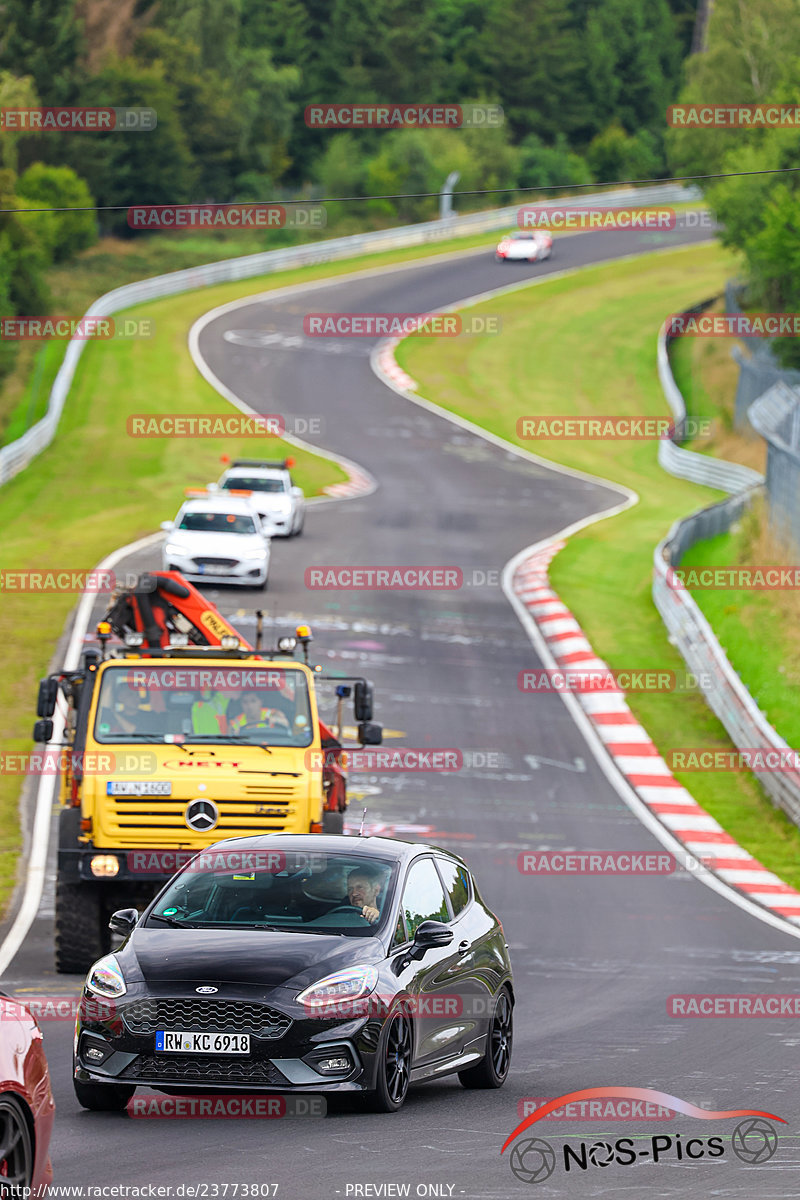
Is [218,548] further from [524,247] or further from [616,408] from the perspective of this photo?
[524,247]

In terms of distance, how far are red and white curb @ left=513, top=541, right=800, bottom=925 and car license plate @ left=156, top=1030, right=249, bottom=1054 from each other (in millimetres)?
11022

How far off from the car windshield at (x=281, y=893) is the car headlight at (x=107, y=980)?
1.78ft

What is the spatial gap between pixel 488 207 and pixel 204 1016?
3800 inches

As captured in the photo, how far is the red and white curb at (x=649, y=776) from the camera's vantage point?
21078 mm

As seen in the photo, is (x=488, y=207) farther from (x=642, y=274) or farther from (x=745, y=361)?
(x=745, y=361)

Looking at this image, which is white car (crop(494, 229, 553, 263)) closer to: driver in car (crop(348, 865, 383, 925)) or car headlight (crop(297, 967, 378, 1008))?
driver in car (crop(348, 865, 383, 925))

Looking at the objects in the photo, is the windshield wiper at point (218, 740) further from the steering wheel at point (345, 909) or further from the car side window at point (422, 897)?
the steering wheel at point (345, 909)

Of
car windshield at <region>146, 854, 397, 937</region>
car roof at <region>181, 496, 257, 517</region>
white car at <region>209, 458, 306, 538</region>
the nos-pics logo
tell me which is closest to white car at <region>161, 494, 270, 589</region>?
car roof at <region>181, 496, 257, 517</region>

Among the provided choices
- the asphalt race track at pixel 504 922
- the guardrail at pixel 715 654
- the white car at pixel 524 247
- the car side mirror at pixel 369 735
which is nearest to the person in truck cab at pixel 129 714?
the car side mirror at pixel 369 735

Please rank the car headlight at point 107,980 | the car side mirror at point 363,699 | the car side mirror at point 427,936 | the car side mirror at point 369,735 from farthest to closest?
the car side mirror at point 369,735 → the car side mirror at point 363,699 → the car side mirror at point 427,936 → the car headlight at point 107,980

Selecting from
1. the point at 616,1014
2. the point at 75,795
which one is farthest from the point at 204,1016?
the point at 75,795

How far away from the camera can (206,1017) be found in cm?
938

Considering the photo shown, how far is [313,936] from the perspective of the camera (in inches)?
393

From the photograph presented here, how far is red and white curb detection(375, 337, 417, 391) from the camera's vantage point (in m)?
64.3
